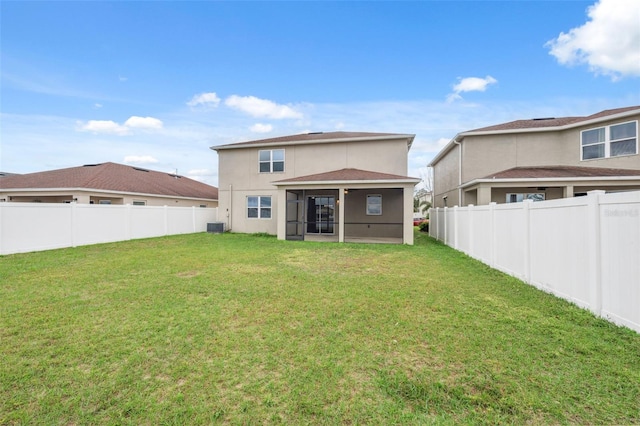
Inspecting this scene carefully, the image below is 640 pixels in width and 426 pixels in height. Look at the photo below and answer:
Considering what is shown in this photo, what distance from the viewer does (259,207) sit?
1842cm

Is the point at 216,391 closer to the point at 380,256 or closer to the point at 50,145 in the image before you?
the point at 380,256

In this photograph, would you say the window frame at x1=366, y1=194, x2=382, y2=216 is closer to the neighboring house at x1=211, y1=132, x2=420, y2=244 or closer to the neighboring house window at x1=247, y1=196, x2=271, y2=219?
the neighboring house at x1=211, y1=132, x2=420, y2=244

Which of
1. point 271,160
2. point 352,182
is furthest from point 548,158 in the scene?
point 271,160

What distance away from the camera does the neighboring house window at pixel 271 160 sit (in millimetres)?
18141

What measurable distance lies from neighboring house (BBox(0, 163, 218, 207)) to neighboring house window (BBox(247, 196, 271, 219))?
7.78 meters

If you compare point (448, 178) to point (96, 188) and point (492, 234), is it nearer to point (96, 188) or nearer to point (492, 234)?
point (492, 234)

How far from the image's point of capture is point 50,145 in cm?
1856

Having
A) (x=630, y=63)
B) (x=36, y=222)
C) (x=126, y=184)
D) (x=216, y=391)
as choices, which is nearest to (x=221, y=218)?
(x=126, y=184)

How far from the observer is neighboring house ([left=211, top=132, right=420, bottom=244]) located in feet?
53.2

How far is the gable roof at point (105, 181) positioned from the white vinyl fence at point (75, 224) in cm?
497

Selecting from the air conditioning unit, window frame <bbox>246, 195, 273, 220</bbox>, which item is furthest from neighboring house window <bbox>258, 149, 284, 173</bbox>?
the air conditioning unit

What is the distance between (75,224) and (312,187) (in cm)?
1034

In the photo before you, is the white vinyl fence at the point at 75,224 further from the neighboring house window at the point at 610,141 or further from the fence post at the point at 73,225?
the neighboring house window at the point at 610,141

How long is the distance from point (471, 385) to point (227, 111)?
2133 cm
